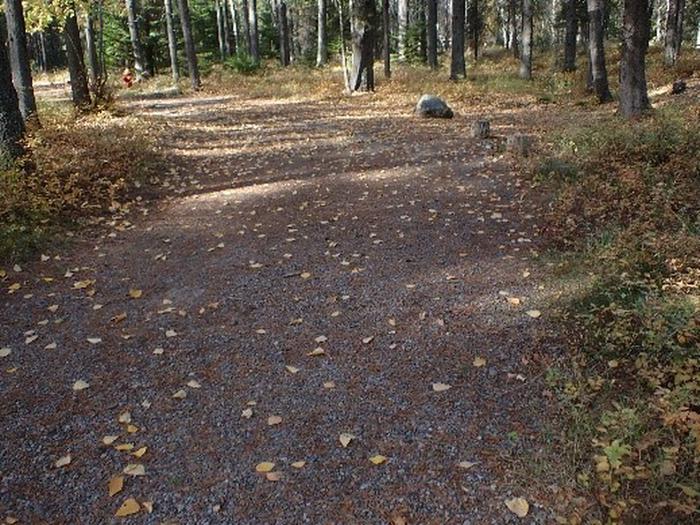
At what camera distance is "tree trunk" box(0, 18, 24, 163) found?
8.67 m

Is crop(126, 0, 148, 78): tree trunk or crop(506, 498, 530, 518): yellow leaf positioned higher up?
crop(126, 0, 148, 78): tree trunk

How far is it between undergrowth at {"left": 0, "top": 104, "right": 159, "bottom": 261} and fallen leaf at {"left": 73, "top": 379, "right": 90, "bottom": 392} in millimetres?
3077

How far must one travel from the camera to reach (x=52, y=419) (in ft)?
14.1

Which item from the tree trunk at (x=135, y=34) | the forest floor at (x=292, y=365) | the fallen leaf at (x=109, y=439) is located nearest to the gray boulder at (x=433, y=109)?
the forest floor at (x=292, y=365)

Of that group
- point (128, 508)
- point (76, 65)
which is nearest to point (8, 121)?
point (128, 508)

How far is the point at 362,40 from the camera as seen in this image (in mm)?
21250

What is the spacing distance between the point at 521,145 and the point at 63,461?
360 inches

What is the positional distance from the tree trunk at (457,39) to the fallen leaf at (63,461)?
2234 cm

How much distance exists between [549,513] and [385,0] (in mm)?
25233

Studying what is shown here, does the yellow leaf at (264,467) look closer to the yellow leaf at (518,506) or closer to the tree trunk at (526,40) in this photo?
the yellow leaf at (518,506)

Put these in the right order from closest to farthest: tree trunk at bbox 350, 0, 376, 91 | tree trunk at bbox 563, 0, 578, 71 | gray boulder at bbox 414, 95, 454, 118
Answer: gray boulder at bbox 414, 95, 454, 118, tree trunk at bbox 350, 0, 376, 91, tree trunk at bbox 563, 0, 578, 71

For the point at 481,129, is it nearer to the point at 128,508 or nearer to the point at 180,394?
the point at 180,394

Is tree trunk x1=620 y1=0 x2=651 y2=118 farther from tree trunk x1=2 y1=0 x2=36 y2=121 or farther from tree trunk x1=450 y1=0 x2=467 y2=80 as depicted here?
tree trunk x1=450 y1=0 x2=467 y2=80

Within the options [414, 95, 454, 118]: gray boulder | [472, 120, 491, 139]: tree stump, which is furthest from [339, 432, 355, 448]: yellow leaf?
[414, 95, 454, 118]: gray boulder
